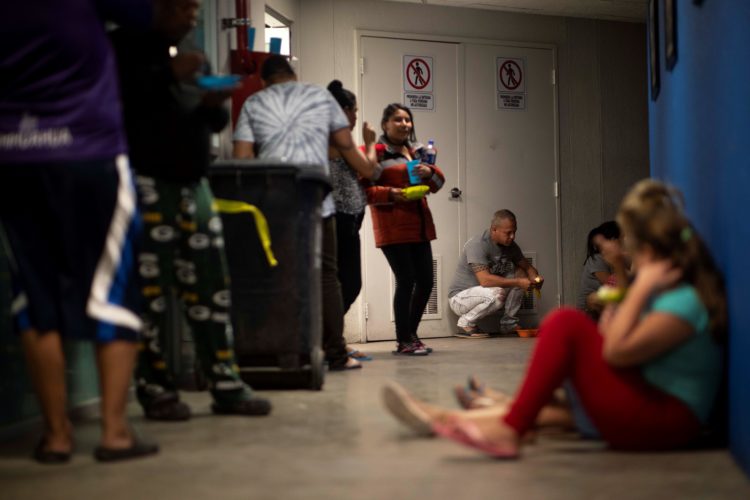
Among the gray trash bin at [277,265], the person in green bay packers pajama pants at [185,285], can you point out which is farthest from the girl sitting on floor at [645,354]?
the gray trash bin at [277,265]

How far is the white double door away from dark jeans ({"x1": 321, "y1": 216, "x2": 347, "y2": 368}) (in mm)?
2552

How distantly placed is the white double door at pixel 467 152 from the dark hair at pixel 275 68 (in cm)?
306

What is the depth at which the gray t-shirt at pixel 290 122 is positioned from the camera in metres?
4.53

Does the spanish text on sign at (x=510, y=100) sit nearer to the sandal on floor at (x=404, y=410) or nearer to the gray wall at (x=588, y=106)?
the gray wall at (x=588, y=106)

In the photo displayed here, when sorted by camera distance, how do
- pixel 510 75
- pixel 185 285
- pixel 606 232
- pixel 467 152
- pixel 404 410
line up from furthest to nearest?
pixel 510 75 < pixel 467 152 < pixel 606 232 < pixel 185 285 < pixel 404 410

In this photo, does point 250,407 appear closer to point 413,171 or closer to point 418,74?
point 413,171

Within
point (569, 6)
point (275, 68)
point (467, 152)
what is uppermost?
point (569, 6)

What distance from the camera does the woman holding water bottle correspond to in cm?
597

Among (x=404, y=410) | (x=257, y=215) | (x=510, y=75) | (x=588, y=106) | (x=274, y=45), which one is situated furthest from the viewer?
(x=588, y=106)

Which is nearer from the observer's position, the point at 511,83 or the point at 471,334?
the point at 471,334

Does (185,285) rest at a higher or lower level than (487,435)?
higher

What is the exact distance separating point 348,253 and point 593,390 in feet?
9.33

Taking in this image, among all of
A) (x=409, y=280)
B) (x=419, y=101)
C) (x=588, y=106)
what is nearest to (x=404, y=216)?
(x=409, y=280)

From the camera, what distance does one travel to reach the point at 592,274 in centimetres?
721
